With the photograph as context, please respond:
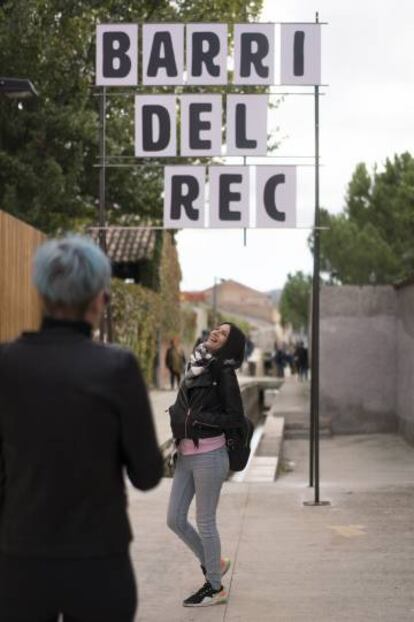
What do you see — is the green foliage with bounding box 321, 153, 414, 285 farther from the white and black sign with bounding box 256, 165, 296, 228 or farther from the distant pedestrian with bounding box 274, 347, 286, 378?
the white and black sign with bounding box 256, 165, 296, 228

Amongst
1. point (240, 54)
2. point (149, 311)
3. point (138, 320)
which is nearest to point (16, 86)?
point (240, 54)

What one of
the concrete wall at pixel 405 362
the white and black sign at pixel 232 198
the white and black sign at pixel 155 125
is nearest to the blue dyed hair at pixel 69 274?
the white and black sign at pixel 232 198

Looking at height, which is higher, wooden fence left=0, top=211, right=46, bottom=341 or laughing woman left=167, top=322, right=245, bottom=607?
wooden fence left=0, top=211, right=46, bottom=341

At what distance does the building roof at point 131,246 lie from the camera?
119ft

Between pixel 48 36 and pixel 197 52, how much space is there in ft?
41.3

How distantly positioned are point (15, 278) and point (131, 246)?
1058 inches

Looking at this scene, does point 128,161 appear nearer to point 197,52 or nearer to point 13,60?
point 13,60

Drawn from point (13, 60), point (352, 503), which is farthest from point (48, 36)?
point (352, 503)

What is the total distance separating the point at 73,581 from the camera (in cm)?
292

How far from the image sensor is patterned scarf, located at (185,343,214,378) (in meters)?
6.37

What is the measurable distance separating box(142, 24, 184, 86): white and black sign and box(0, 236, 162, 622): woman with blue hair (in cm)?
792

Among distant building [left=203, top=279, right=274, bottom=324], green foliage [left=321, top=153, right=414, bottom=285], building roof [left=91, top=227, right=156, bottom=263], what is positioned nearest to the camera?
green foliage [left=321, top=153, right=414, bottom=285]

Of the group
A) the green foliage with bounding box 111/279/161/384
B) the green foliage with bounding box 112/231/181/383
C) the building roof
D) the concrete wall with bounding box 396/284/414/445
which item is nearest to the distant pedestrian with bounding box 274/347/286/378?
the green foliage with bounding box 112/231/181/383

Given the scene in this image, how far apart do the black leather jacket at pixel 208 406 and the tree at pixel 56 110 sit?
16562 mm
